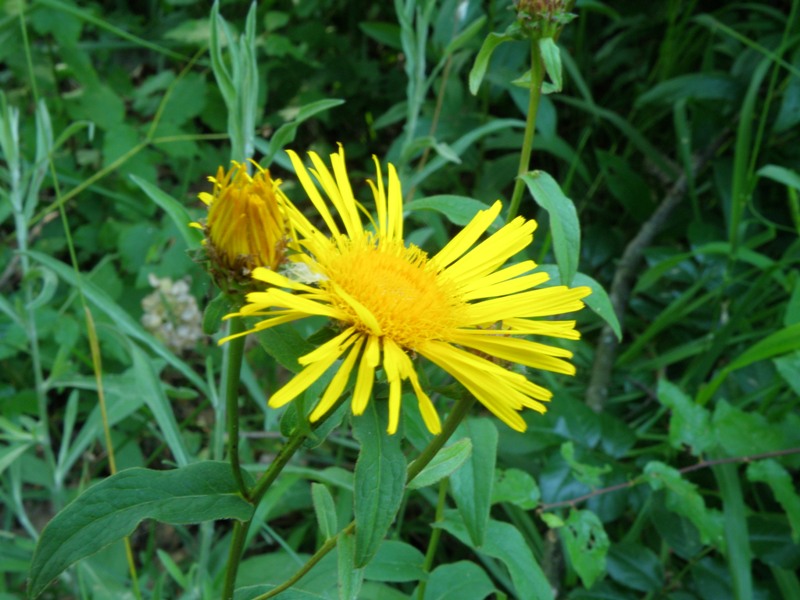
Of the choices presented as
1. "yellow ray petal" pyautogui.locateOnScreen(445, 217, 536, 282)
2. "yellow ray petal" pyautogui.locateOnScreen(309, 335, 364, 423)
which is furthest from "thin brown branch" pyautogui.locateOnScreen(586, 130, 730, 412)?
"yellow ray petal" pyautogui.locateOnScreen(309, 335, 364, 423)

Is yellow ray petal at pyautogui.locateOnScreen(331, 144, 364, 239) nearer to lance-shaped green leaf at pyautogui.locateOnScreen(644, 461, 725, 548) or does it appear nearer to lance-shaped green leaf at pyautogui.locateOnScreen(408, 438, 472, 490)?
lance-shaped green leaf at pyautogui.locateOnScreen(408, 438, 472, 490)

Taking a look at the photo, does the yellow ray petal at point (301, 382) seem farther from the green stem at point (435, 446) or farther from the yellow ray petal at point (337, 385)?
the green stem at point (435, 446)

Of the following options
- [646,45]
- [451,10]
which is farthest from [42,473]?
[646,45]

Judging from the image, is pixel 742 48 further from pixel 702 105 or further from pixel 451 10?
pixel 451 10

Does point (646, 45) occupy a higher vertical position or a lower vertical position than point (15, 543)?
higher

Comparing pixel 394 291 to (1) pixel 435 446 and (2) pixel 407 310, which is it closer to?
(2) pixel 407 310

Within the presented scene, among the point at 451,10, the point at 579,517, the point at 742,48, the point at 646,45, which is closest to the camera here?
the point at 579,517
